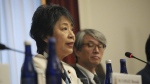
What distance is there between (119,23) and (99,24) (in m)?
0.33

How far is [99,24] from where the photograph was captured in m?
3.20

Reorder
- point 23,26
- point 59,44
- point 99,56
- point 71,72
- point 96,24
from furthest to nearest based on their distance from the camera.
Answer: point 96,24
point 23,26
point 99,56
point 71,72
point 59,44

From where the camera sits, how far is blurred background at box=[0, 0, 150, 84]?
2.56 metres

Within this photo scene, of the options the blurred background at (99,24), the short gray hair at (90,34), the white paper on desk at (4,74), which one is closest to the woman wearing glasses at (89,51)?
the short gray hair at (90,34)

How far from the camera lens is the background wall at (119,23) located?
3.17 m

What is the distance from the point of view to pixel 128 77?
3.37 feet

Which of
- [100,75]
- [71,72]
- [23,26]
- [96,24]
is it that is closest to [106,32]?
[96,24]

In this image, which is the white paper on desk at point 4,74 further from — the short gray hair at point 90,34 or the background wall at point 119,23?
the background wall at point 119,23

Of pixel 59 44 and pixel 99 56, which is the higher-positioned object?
pixel 59 44

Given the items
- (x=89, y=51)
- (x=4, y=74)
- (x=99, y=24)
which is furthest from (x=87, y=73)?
(x=99, y=24)

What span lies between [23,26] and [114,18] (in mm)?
1267

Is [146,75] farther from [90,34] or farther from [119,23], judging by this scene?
[119,23]

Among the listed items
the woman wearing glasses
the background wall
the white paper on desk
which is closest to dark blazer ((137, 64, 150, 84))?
the woman wearing glasses

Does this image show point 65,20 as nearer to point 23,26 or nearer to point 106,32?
point 23,26
